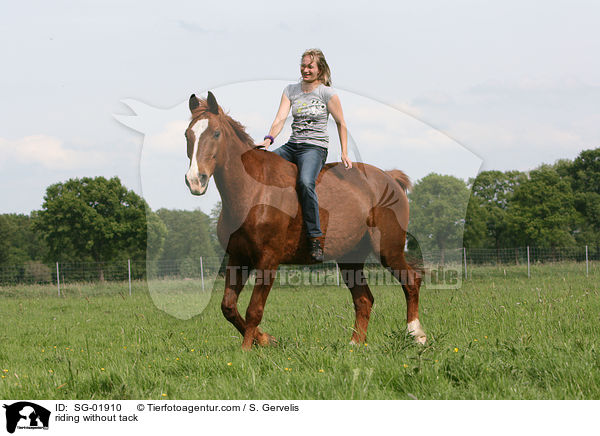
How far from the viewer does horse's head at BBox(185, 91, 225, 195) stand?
4.48m

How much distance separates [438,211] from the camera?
651cm

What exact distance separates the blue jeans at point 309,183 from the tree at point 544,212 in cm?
4887

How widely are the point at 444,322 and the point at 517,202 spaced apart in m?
49.6

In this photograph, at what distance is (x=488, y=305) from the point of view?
8.36 metres

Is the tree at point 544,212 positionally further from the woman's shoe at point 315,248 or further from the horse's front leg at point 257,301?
the horse's front leg at point 257,301

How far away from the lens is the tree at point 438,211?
20.9 feet

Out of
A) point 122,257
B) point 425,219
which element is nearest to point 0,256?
point 122,257

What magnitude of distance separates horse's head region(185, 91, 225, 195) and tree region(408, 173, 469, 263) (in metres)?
2.95

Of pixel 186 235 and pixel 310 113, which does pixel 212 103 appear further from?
pixel 186 235

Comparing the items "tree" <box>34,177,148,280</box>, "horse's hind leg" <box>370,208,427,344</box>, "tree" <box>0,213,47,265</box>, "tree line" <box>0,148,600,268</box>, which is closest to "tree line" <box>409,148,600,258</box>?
"tree line" <box>0,148,600,268</box>

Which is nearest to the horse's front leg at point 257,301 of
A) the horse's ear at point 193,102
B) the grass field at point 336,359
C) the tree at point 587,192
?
the grass field at point 336,359

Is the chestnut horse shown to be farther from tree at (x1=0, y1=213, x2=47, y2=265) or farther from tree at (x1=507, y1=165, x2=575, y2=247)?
tree at (x1=0, y1=213, x2=47, y2=265)
